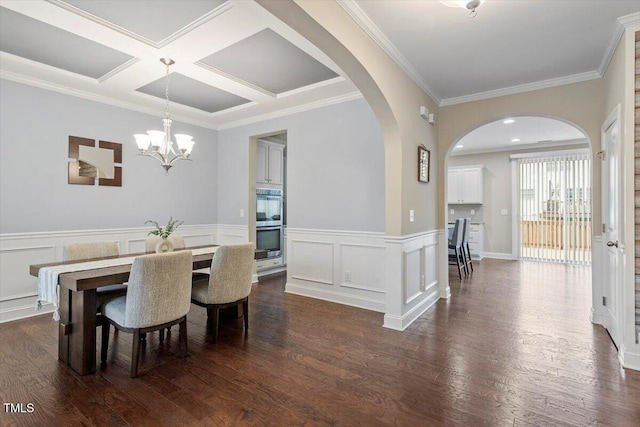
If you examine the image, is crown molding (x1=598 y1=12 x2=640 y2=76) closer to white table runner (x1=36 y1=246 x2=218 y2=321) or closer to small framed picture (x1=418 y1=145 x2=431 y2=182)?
small framed picture (x1=418 y1=145 x2=431 y2=182)

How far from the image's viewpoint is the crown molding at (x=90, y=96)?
352cm

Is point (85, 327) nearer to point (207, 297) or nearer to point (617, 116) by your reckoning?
point (207, 297)

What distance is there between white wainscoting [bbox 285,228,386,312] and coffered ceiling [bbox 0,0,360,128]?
1.83 m

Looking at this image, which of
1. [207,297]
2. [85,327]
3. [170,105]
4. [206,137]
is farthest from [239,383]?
[206,137]

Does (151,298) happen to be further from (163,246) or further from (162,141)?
(162,141)

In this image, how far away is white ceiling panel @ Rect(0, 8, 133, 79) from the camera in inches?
104

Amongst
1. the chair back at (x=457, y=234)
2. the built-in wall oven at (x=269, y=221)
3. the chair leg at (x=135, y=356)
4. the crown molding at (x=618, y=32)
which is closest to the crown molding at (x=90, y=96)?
the built-in wall oven at (x=269, y=221)

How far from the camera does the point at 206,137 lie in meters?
5.49

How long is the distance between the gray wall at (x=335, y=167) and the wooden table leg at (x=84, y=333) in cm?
266

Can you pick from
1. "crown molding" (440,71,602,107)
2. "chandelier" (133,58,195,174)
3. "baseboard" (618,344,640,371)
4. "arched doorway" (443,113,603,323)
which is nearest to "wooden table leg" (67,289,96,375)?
"chandelier" (133,58,195,174)

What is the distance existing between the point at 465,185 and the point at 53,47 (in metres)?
7.92

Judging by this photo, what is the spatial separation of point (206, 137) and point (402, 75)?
3.56 meters

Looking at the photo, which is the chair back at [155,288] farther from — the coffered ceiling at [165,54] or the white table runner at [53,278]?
the coffered ceiling at [165,54]

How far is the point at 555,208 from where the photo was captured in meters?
7.16
